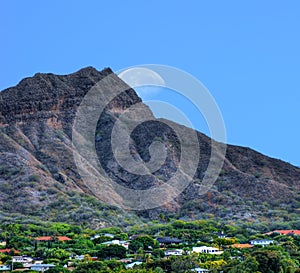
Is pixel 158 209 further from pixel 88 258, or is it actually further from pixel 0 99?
pixel 88 258

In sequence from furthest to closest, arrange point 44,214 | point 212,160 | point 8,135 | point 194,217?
1. point 212,160
2. point 8,135
3. point 194,217
4. point 44,214

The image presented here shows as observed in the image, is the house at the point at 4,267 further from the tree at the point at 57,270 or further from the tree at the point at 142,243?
the tree at the point at 142,243

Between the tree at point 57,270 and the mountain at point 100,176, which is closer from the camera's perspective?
the tree at point 57,270

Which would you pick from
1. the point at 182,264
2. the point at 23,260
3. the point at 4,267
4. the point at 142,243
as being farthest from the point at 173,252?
the point at 4,267

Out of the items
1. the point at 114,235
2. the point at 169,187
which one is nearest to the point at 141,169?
the point at 169,187

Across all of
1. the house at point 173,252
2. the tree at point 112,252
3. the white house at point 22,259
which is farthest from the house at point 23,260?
the house at point 173,252

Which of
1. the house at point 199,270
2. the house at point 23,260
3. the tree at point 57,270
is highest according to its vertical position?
the house at point 23,260

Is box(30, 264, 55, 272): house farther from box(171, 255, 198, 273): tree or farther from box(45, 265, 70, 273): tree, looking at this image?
box(171, 255, 198, 273): tree

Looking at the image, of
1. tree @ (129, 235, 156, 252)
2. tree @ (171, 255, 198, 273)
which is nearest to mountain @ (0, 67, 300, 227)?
tree @ (129, 235, 156, 252)
